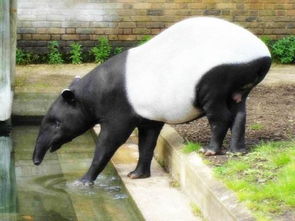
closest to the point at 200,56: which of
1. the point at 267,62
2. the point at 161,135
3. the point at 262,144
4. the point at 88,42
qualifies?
the point at 267,62

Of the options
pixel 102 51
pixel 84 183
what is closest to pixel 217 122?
pixel 84 183

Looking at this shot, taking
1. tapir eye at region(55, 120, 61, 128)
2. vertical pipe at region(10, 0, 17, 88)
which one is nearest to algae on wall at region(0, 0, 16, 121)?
vertical pipe at region(10, 0, 17, 88)

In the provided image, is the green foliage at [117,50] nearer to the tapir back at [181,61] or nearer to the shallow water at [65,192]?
the shallow water at [65,192]

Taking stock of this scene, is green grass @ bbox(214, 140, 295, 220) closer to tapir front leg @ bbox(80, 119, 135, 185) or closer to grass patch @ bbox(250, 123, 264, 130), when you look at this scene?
grass patch @ bbox(250, 123, 264, 130)

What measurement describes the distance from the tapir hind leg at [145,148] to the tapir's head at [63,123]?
22.4 inches

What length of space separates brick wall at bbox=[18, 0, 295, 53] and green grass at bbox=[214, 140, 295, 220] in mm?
6508

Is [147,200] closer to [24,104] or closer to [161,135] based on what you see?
[161,135]

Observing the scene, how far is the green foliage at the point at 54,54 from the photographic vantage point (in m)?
13.4

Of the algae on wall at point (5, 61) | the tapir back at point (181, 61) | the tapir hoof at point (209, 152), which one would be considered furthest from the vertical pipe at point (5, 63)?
the tapir hoof at point (209, 152)

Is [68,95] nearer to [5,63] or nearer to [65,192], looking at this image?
[65,192]

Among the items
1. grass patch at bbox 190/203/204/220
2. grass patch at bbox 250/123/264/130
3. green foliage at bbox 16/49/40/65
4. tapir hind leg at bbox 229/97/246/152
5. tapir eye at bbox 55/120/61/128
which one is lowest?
green foliage at bbox 16/49/40/65

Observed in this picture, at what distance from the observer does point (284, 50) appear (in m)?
13.7

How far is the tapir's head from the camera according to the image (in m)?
7.56

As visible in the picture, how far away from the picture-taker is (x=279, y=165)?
6.74 m
